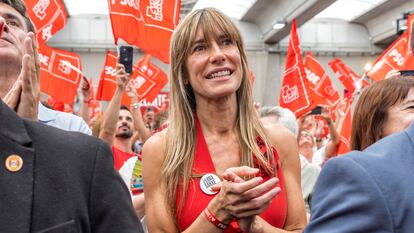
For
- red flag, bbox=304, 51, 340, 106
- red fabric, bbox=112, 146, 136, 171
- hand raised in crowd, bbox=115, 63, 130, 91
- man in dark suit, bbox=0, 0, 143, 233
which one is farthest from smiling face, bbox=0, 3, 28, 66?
red flag, bbox=304, 51, 340, 106

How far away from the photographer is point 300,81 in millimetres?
6445

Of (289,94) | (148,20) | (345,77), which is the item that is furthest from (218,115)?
(345,77)

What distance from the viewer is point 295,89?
6383mm

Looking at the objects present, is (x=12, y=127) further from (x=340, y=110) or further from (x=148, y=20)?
(x=340, y=110)

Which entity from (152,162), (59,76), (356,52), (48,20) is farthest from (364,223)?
(356,52)

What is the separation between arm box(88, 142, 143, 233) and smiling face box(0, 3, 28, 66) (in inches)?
31.9

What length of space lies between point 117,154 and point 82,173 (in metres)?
3.62

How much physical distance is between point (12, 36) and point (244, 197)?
3.14 ft

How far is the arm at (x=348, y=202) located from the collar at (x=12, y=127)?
25.8 inches

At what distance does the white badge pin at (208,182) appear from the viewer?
96.0 inches

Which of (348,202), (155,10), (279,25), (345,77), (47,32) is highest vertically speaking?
(279,25)

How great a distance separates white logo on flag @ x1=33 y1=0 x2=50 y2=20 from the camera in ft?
18.9

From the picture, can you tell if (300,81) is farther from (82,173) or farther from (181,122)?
(82,173)

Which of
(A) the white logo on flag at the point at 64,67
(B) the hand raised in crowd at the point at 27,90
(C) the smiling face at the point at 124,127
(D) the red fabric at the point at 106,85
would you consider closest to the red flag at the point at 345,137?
(C) the smiling face at the point at 124,127
